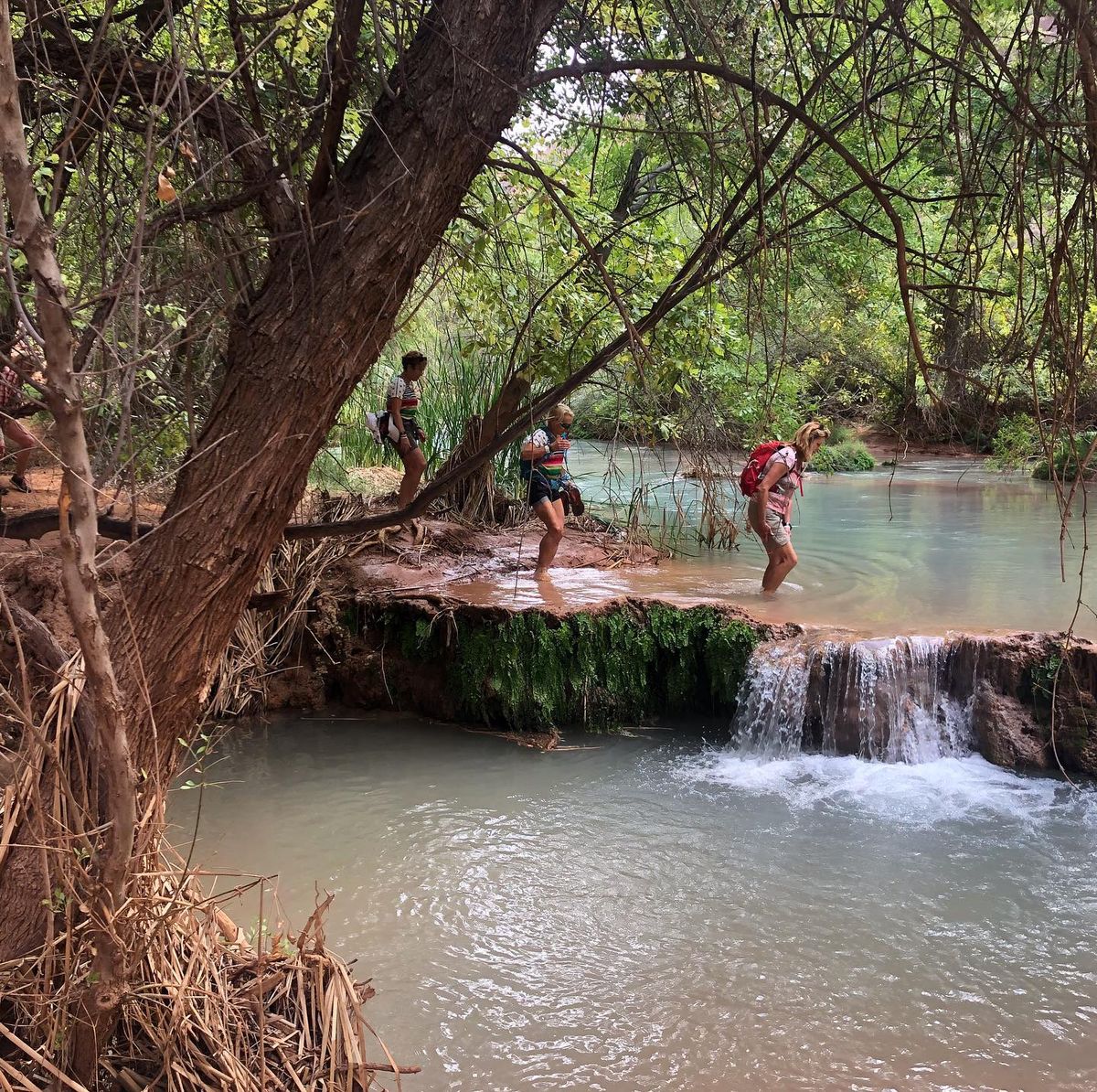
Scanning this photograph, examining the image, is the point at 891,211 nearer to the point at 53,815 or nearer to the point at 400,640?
the point at 53,815

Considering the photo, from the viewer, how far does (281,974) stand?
2.59 meters

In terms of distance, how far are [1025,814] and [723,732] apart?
210 cm

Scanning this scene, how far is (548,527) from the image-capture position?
8.25 m

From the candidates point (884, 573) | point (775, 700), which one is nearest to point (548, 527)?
point (775, 700)

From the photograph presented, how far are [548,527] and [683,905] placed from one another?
12.5ft

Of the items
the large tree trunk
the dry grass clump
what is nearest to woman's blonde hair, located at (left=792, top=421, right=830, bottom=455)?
the large tree trunk

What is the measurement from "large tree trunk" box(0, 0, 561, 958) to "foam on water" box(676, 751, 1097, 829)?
4.63m

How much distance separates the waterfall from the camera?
687cm

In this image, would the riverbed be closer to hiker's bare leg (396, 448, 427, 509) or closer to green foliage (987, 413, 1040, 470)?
hiker's bare leg (396, 448, 427, 509)

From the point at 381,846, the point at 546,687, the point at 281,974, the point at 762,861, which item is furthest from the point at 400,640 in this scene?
the point at 281,974

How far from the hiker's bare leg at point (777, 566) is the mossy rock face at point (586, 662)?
0.97 meters

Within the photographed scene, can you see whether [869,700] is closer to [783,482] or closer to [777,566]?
[777,566]

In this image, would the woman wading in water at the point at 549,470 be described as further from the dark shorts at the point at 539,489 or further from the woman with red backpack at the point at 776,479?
the woman with red backpack at the point at 776,479

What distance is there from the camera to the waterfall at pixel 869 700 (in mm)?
6867
